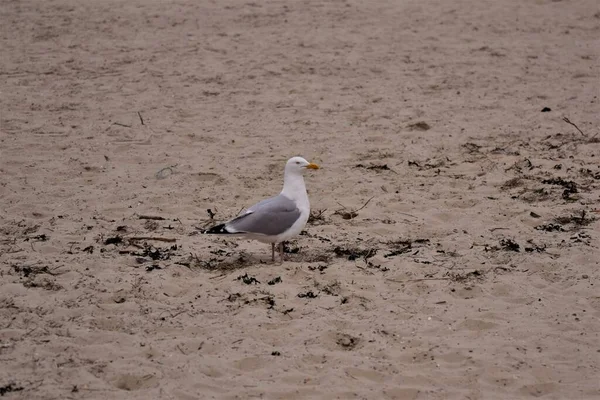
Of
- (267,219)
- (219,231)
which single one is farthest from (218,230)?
(267,219)

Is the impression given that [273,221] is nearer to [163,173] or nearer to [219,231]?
[219,231]

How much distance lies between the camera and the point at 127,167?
7570 millimetres

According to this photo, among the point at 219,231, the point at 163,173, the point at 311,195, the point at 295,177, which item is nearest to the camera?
the point at 219,231

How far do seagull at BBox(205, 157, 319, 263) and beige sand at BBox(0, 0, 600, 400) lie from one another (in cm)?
26

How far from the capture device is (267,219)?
573 centimetres

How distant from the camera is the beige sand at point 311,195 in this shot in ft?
15.1

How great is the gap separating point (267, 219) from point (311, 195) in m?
1.41

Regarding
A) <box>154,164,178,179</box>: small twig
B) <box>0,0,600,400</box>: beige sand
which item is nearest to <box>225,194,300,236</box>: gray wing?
<box>0,0,600,400</box>: beige sand

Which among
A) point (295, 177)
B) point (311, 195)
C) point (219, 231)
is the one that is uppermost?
point (295, 177)

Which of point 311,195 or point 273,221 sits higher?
point 273,221

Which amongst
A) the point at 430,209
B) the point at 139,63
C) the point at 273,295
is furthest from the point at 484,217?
the point at 139,63

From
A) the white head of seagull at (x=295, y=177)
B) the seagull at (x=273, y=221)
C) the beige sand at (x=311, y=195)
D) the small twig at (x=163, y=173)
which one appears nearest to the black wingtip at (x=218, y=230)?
the seagull at (x=273, y=221)

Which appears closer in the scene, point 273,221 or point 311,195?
point 273,221

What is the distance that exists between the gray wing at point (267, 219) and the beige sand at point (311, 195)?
0.96ft
